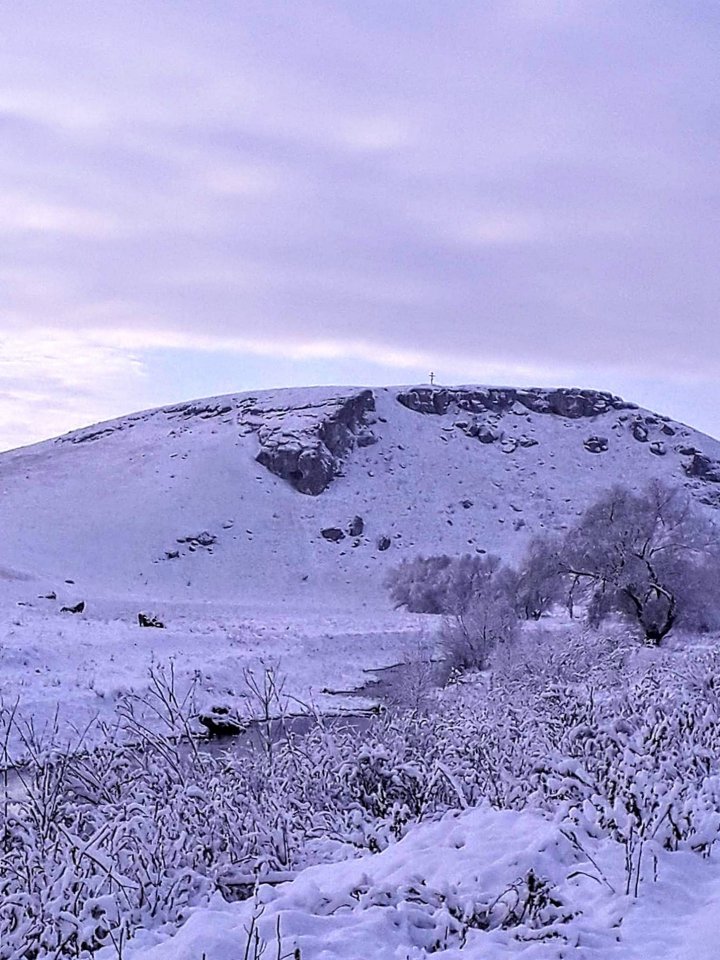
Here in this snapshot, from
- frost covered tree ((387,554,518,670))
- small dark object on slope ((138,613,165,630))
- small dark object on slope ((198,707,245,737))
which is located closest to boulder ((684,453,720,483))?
frost covered tree ((387,554,518,670))

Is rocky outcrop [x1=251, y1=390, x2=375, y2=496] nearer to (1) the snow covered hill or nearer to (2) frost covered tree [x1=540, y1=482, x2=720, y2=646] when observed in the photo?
(1) the snow covered hill

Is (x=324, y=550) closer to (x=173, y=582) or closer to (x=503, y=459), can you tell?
(x=173, y=582)

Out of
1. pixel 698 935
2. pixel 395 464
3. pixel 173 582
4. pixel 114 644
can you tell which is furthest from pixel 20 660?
pixel 395 464

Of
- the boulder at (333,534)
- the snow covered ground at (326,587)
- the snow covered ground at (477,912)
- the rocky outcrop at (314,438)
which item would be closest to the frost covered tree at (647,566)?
the snow covered ground at (326,587)

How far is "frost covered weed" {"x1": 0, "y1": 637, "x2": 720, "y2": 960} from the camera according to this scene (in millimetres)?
6117

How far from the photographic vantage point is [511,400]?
11431cm

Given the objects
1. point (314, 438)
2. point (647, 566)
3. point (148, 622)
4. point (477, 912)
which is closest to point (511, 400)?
point (314, 438)

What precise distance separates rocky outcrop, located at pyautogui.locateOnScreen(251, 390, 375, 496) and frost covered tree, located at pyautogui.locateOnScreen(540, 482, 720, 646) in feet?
176

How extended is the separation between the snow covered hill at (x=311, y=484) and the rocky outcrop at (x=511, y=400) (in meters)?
0.24

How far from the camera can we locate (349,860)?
24.5 ft

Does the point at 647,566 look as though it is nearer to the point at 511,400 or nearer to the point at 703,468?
the point at 703,468

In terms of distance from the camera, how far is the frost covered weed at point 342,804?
612 cm

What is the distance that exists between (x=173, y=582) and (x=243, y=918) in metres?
64.1

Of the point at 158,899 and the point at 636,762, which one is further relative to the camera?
the point at 636,762
